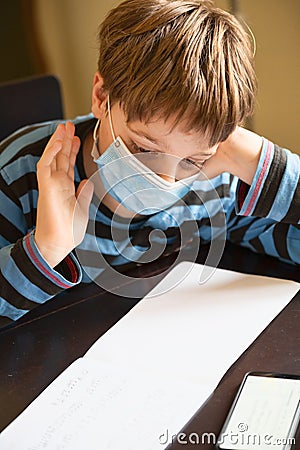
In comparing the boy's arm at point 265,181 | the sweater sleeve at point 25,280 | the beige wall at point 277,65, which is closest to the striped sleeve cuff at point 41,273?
the sweater sleeve at point 25,280

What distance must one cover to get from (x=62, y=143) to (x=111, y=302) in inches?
10.5

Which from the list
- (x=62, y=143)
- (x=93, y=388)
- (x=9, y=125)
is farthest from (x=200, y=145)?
(x=9, y=125)

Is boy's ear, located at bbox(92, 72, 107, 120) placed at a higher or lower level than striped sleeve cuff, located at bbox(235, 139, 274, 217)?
higher

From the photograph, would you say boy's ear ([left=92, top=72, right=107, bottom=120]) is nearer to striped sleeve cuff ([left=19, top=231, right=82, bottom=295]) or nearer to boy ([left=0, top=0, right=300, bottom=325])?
→ boy ([left=0, top=0, right=300, bottom=325])

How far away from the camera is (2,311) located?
110 centimetres

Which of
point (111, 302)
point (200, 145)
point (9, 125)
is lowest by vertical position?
point (111, 302)

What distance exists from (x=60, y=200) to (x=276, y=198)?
35 cm

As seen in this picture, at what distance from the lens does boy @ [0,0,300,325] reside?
1.01m

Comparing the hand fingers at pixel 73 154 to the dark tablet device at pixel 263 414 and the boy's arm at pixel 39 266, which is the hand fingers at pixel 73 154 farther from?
the dark tablet device at pixel 263 414

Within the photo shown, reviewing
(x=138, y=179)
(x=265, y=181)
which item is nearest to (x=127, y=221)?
(x=138, y=179)

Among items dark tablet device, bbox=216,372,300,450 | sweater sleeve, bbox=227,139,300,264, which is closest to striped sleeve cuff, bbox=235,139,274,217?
sweater sleeve, bbox=227,139,300,264

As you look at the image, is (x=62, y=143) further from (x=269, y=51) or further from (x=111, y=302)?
(x=269, y=51)

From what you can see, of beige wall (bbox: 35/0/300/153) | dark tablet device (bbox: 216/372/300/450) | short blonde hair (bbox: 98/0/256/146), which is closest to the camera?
dark tablet device (bbox: 216/372/300/450)

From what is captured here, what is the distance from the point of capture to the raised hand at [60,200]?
1.11 m
